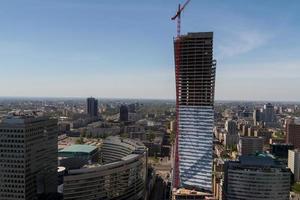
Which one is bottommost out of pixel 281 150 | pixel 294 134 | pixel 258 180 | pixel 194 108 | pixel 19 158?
pixel 281 150

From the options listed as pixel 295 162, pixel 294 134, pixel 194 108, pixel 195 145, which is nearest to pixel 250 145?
pixel 294 134

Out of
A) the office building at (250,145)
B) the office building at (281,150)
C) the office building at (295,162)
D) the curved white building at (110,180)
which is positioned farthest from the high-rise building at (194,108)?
the office building at (250,145)

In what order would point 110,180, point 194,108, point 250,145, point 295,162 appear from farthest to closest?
point 250,145 → point 295,162 → point 194,108 → point 110,180

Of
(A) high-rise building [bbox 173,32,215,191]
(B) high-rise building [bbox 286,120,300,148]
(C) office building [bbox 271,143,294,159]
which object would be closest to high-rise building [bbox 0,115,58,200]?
(A) high-rise building [bbox 173,32,215,191]

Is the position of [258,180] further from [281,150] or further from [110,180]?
[281,150]

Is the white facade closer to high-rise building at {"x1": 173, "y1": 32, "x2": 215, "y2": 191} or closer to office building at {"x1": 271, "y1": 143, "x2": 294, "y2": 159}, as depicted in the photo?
high-rise building at {"x1": 173, "y1": 32, "x2": 215, "y2": 191}

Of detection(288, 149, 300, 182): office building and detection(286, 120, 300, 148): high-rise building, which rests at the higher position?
detection(286, 120, 300, 148): high-rise building
